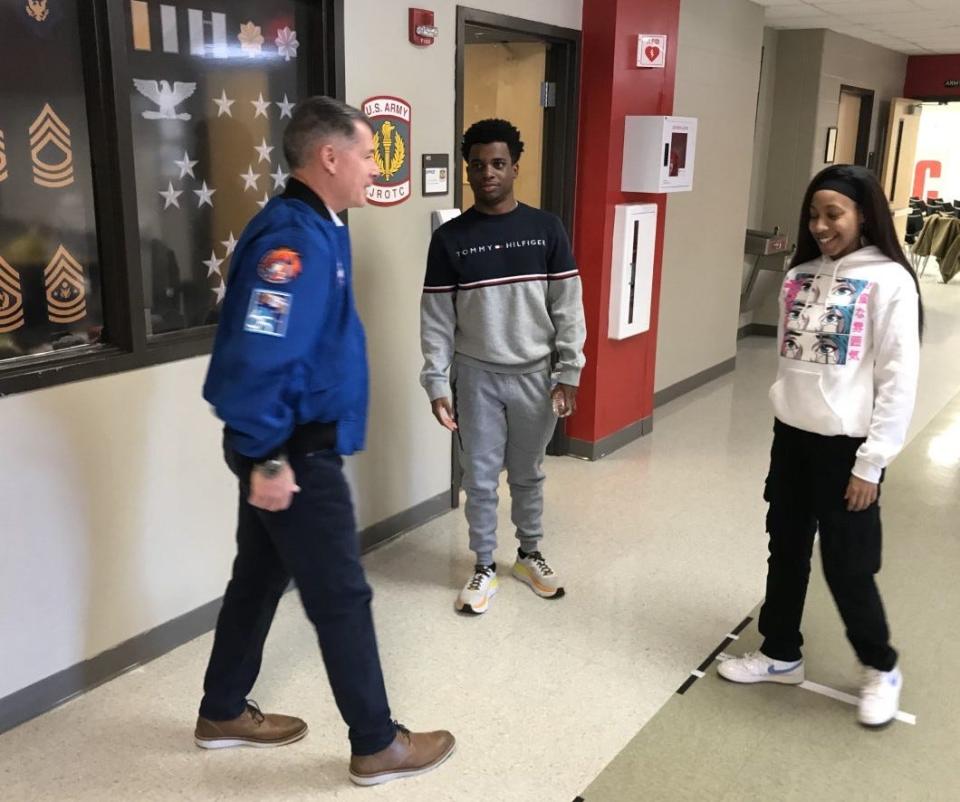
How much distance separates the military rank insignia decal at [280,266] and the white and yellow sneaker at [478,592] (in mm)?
1538

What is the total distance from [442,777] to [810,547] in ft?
3.80

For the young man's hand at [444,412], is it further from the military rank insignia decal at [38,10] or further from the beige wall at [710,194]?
the beige wall at [710,194]

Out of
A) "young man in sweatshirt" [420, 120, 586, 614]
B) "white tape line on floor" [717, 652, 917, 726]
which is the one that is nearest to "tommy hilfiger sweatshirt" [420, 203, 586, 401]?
"young man in sweatshirt" [420, 120, 586, 614]

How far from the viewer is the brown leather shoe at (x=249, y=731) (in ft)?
7.33

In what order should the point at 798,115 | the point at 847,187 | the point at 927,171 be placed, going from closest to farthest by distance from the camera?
the point at 847,187, the point at 798,115, the point at 927,171

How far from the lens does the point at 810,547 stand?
2.47m

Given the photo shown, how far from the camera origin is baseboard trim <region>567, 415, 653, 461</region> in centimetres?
450

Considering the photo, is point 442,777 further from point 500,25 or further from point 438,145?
point 500,25

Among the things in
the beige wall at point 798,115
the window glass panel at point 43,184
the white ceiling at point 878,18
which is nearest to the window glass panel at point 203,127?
the window glass panel at point 43,184

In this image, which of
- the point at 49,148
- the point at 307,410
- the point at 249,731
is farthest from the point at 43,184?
the point at 249,731

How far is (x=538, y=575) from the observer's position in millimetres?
Answer: 3109

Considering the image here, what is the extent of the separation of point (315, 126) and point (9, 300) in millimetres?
954

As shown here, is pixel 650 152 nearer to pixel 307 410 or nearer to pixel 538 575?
pixel 538 575

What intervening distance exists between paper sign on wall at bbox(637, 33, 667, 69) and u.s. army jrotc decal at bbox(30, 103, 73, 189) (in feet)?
8.96
